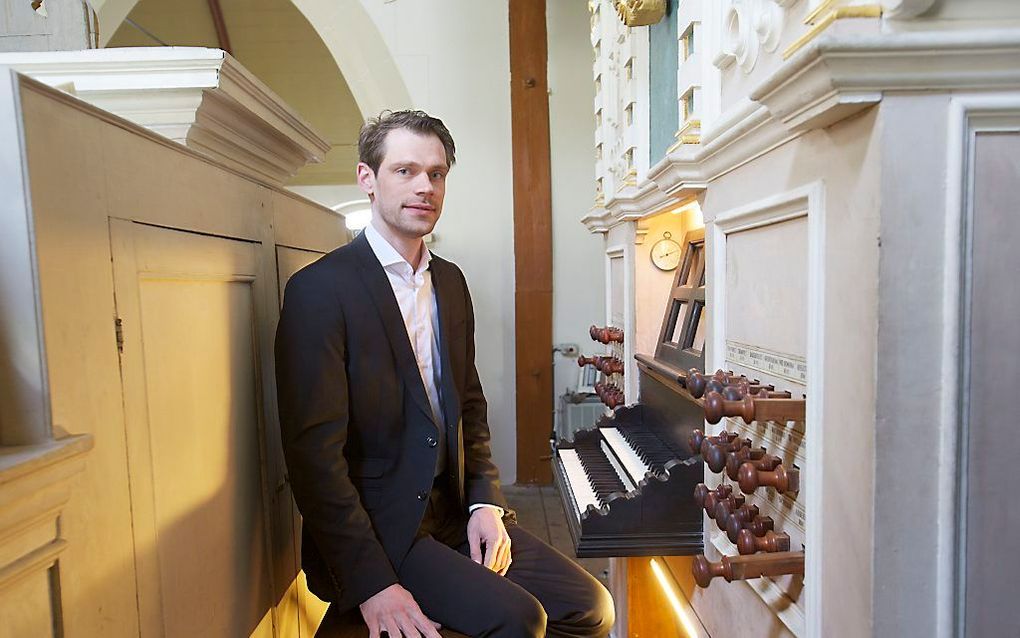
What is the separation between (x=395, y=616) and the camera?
1.39 m

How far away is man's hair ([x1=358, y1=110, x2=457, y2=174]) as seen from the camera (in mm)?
1637

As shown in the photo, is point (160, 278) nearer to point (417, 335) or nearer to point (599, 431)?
point (417, 335)

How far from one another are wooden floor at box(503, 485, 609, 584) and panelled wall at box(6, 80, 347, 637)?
94.8 inches

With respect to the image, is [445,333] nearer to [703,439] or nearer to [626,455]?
[703,439]

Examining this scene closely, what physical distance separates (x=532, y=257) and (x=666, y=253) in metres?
2.08

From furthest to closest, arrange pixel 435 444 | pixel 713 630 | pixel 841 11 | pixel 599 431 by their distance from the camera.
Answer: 1. pixel 599 431
2. pixel 713 630
3. pixel 435 444
4. pixel 841 11

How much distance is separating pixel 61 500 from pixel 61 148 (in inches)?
18.8

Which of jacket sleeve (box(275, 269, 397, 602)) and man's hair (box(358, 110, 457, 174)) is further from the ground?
man's hair (box(358, 110, 457, 174))

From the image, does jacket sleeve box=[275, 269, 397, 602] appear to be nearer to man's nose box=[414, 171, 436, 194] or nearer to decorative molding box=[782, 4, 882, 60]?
man's nose box=[414, 171, 436, 194]

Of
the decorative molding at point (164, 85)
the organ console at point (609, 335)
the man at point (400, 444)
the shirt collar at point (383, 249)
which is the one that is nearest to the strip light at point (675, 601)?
the man at point (400, 444)

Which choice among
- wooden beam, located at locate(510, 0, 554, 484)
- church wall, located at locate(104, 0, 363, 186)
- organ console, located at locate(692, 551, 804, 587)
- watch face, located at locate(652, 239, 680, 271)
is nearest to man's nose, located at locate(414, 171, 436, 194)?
organ console, located at locate(692, 551, 804, 587)

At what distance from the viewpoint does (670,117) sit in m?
2.16

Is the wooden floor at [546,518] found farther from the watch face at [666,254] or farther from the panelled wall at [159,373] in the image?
the panelled wall at [159,373]

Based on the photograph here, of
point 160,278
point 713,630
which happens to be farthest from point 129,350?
point 713,630
